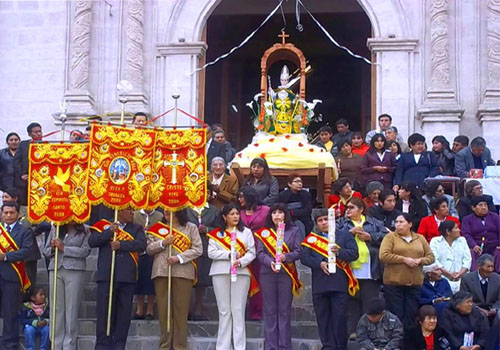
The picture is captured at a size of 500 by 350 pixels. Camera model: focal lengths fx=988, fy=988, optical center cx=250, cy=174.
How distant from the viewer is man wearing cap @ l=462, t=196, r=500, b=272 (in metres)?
12.1

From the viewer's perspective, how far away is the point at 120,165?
11703 millimetres

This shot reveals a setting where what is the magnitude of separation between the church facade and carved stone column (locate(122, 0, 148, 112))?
0.7 inches

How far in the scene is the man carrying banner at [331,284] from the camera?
1075cm

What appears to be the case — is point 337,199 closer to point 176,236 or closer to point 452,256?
point 452,256

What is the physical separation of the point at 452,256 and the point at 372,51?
274 inches

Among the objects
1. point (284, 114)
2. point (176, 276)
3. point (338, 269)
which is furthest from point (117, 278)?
point (284, 114)

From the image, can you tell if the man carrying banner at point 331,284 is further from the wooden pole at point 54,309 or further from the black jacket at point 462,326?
the wooden pole at point 54,309

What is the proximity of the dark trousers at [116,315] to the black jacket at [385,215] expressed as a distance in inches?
120

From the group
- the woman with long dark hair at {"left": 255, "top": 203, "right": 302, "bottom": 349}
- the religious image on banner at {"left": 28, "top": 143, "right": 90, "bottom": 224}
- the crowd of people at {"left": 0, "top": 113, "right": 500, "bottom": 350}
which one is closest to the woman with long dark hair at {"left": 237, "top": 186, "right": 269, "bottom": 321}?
the crowd of people at {"left": 0, "top": 113, "right": 500, "bottom": 350}

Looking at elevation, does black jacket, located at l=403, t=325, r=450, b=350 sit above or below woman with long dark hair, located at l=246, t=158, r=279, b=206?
below

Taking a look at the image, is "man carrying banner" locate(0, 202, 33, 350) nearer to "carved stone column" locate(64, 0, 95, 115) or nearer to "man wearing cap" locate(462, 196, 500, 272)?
"man wearing cap" locate(462, 196, 500, 272)

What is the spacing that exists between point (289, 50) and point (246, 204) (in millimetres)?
5522

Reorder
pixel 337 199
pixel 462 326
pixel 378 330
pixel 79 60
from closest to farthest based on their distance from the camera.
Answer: pixel 378 330, pixel 462 326, pixel 337 199, pixel 79 60

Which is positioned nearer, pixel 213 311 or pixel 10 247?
pixel 10 247
